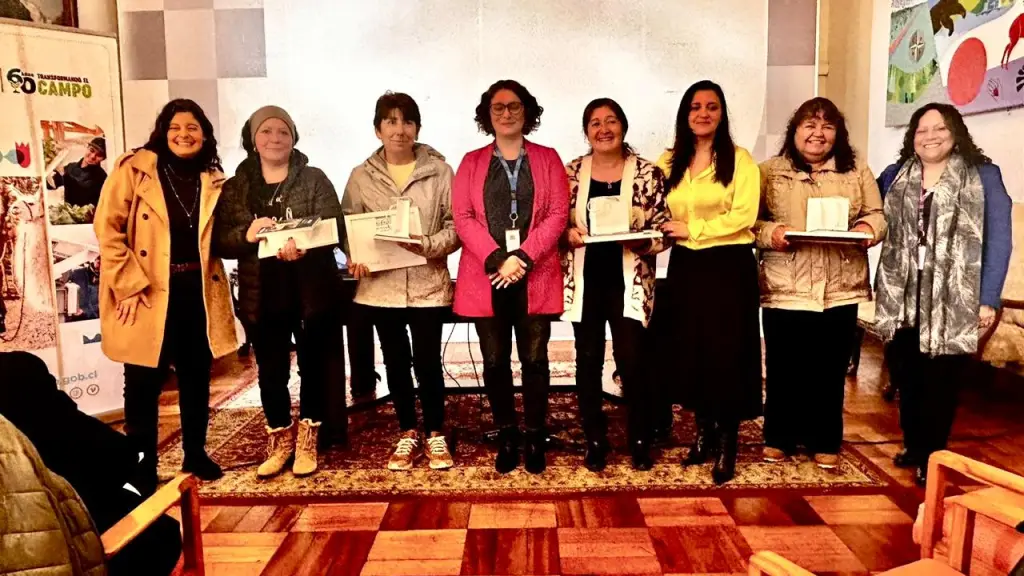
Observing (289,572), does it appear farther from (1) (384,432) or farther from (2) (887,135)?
(2) (887,135)

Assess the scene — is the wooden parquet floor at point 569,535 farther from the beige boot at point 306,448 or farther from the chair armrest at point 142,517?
the chair armrest at point 142,517

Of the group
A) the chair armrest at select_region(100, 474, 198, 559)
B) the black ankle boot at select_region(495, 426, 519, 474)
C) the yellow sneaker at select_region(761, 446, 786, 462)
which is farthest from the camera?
the yellow sneaker at select_region(761, 446, 786, 462)

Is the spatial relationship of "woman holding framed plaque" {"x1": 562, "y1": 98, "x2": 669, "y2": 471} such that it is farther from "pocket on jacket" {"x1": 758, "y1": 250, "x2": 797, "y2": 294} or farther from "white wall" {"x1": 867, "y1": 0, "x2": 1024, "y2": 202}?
"white wall" {"x1": 867, "y1": 0, "x2": 1024, "y2": 202}

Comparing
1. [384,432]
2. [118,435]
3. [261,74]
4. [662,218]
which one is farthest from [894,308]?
[261,74]

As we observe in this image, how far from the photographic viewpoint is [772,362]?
113 inches

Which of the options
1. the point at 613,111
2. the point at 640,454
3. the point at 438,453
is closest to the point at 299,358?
the point at 438,453

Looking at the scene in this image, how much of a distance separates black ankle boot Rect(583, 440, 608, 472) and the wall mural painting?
2527mm

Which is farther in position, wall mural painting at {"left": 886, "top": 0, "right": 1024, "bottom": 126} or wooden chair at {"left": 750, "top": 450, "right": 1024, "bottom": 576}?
wall mural painting at {"left": 886, "top": 0, "right": 1024, "bottom": 126}

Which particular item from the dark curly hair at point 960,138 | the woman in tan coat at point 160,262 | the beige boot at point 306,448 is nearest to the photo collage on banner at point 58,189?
the woman in tan coat at point 160,262

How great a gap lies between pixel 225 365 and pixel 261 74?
1.99 m

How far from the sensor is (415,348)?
2904 mm

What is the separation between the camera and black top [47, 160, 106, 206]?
11.7 feet

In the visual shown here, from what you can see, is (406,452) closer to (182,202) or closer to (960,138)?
(182,202)

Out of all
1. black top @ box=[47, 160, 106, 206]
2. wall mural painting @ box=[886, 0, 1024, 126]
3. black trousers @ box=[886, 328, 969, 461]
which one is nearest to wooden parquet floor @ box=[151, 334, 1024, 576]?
black trousers @ box=[886, 328, 969, 461]
